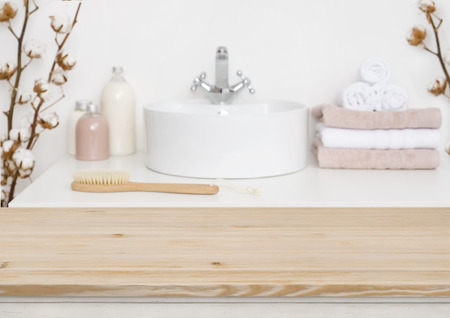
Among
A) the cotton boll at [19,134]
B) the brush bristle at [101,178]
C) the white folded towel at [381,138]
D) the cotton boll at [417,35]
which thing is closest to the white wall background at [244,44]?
the cotton boll at [417,35]

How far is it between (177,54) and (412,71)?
66 cm

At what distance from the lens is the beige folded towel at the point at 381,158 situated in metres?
1.54

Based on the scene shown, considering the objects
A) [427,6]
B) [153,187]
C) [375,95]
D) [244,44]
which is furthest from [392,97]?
[153,187]

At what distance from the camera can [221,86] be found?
1.70 m

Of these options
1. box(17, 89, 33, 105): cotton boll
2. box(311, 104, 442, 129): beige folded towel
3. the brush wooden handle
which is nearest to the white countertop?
the brush wooden handle

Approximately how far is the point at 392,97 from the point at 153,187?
Result: 26.6 inches

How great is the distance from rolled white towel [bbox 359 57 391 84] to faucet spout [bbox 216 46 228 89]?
0.36 meters

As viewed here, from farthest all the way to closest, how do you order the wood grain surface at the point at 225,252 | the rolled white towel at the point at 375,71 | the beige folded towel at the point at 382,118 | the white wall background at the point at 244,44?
the white wall background at the point at 244,44
the rolled white towel at the point at 375,71
the beige folded towel at the point at 382,118
the wood grain surface at the point at 225,252

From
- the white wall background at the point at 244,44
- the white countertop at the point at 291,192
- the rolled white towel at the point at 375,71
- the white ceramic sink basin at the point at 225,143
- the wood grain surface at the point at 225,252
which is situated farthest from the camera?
the white wall background at the point at 244,44

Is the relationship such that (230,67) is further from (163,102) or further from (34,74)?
(34,74)

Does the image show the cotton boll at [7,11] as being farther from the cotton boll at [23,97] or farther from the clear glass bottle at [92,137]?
the clear glass bottle at [92,137]

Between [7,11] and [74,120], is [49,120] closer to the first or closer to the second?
[74,120]

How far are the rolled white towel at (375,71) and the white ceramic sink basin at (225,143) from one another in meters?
0.24

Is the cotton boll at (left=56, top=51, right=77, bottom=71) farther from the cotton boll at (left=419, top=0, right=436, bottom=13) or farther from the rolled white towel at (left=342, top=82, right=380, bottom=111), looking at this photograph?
the cotton boll at (left=419, top=0, right=436, bottom=13)
